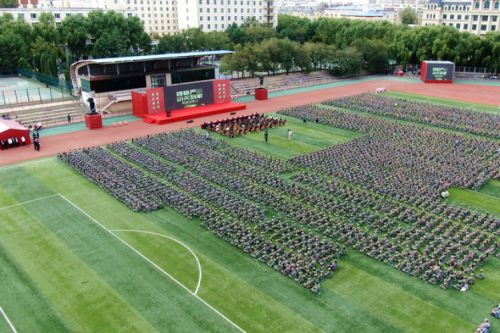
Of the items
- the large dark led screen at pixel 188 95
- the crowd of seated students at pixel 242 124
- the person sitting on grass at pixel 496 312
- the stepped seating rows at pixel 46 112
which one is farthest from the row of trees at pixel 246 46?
the person sitting on grass at pixel 496 312

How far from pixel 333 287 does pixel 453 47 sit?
276ft

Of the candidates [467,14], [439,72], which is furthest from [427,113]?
[467,14]

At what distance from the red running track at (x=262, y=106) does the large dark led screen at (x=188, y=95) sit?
420 centimetres

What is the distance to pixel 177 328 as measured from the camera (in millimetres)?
19703

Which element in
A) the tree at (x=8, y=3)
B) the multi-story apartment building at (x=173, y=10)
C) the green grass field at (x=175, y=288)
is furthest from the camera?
the tree at (x=8, y=3)

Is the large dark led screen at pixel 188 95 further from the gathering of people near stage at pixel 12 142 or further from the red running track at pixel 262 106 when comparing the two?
the gathering of people near stage at pixel 12 142

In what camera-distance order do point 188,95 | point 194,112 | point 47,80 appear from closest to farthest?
point 194,112
point 188,95
point 47,80

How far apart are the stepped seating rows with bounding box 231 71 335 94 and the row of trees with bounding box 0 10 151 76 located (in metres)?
31.0

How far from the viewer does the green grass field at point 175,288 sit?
20031mm

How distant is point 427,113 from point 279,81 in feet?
106

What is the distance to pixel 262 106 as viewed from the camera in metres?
64.1

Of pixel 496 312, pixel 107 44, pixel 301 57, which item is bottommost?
pixel 496 312

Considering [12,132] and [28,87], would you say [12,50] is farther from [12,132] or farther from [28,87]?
[12,132]

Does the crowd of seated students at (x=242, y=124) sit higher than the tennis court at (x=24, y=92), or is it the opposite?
the tennis court at (x=24, y=92)
